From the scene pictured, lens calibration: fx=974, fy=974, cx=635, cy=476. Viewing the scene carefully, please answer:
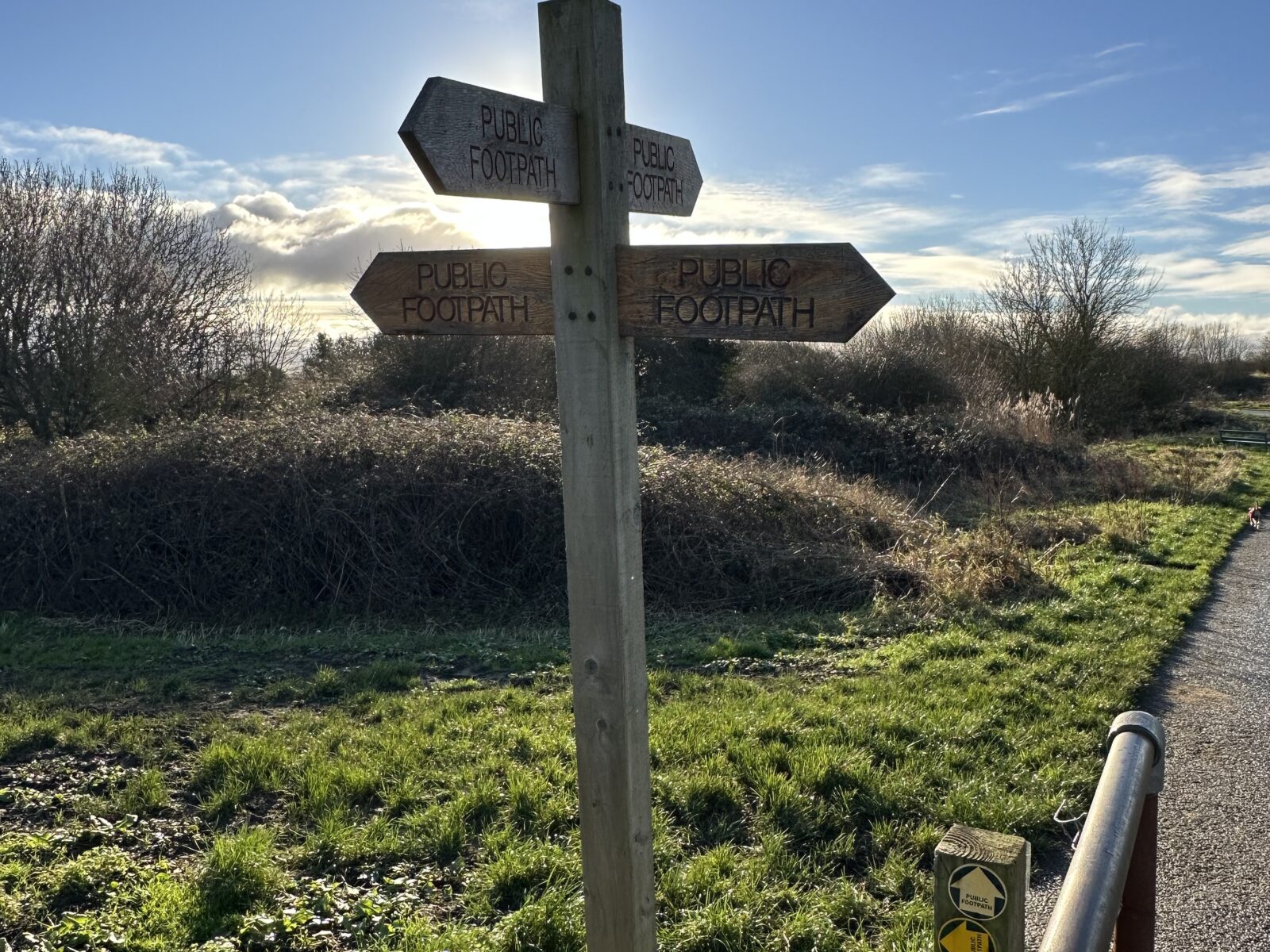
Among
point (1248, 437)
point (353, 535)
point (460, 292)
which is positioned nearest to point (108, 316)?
point (353, 535)

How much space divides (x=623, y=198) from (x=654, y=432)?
1413 cm

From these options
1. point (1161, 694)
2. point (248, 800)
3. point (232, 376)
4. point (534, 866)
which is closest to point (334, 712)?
point (248, 800)

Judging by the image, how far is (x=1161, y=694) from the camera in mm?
6332

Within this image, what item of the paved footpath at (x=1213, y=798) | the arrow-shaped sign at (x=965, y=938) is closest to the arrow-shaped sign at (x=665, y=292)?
the arrow-shaped sign at (x=965, y=938)

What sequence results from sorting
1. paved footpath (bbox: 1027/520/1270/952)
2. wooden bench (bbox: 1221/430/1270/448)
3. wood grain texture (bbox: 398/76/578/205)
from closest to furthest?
1. wood grain texture (bbox: 398/76/578/205)
2. paved footpath (bbox: 1027/520/1270/952)
3. wooden bench (bbox: 1221/430/1270/448)

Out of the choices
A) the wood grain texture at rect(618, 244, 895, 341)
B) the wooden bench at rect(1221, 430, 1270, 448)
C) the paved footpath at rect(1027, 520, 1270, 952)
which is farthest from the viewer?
the wooden bench at rect(1221, 430, 1270, 448)

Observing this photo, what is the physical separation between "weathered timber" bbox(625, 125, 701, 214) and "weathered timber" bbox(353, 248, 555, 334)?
319 millimetres

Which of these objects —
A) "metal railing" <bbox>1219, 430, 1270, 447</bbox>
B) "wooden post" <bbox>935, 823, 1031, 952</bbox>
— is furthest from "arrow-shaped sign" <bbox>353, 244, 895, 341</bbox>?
"metal railing" <bbox>1219, 430, 1270, 447</bbox>

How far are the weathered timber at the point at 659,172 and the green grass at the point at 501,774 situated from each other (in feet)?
8.21

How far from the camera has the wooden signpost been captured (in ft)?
7.32

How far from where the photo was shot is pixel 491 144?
2219mm

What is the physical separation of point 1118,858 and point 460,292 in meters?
2.10

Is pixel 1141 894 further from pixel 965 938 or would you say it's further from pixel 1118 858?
pixel 965 938

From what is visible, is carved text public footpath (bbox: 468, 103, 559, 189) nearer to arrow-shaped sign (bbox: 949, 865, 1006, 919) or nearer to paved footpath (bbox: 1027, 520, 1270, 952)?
arrow-shaped sign (bbox: 949, 865, 1006, 919)
